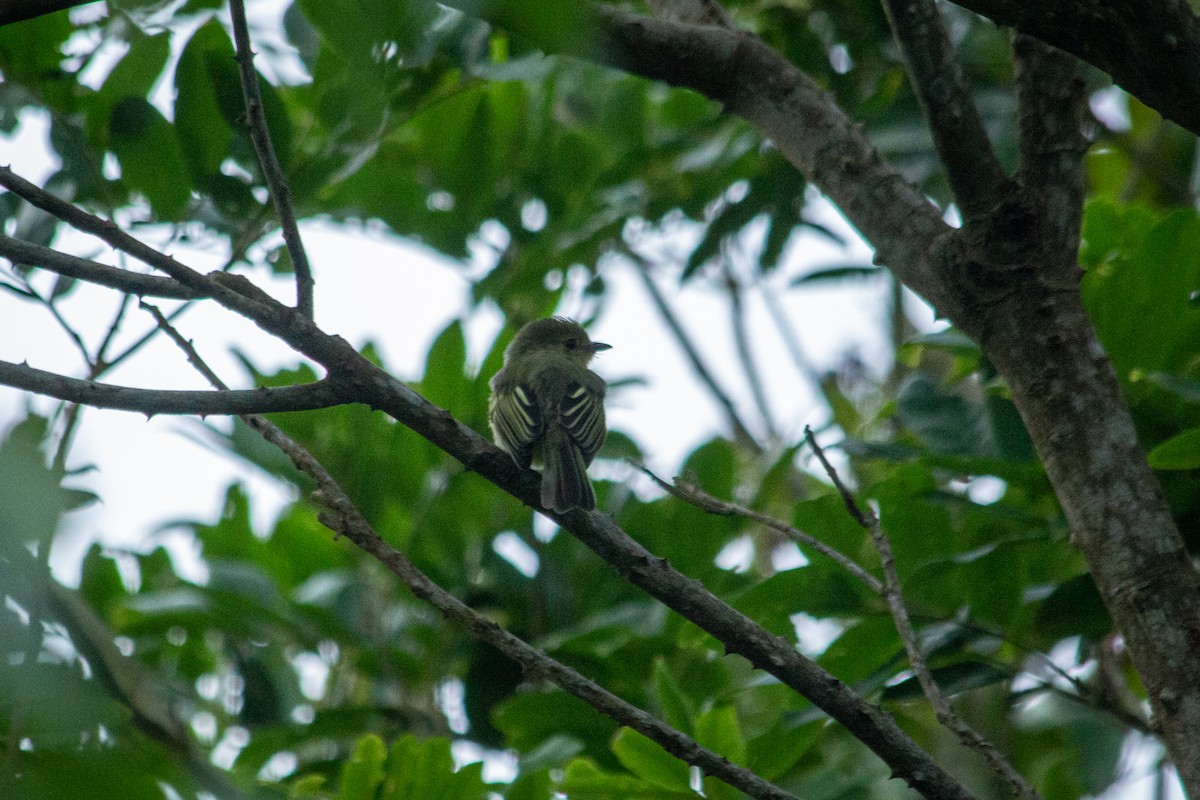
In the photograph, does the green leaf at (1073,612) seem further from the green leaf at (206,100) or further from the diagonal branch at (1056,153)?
the green leaf at (206,100)

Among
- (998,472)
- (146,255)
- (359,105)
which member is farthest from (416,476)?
(146,255)

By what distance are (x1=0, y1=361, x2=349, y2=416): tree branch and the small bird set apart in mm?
945

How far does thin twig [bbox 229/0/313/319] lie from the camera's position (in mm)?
2109

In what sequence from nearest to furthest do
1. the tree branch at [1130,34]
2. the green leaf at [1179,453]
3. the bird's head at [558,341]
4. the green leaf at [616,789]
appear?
1. the tree branch at [1130,34]
2. the green leaf at [1179,453]
3. the green leaf at [616,789]
4. the bird's head at [558,341]

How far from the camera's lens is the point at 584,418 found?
426cm

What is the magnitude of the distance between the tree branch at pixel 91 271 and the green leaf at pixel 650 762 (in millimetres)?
1418

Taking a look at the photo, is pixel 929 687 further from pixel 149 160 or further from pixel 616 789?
pixel 149 160

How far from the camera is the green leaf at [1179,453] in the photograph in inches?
95.4

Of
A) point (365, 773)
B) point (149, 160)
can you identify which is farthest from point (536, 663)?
point (149, 160)

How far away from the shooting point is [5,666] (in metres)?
1.05

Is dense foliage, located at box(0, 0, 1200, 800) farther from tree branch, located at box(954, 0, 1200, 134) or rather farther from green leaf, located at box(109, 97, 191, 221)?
tree branch, located at box(954, 0, 1200, 134)

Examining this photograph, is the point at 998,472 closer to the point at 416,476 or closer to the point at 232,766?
the point at 416,476

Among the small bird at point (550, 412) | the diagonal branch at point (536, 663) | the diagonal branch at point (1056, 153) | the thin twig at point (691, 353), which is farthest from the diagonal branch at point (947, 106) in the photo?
the thin twig at point (691, 353)

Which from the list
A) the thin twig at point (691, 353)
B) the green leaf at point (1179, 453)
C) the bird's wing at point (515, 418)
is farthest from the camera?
the thin twig at point (691, 353)
